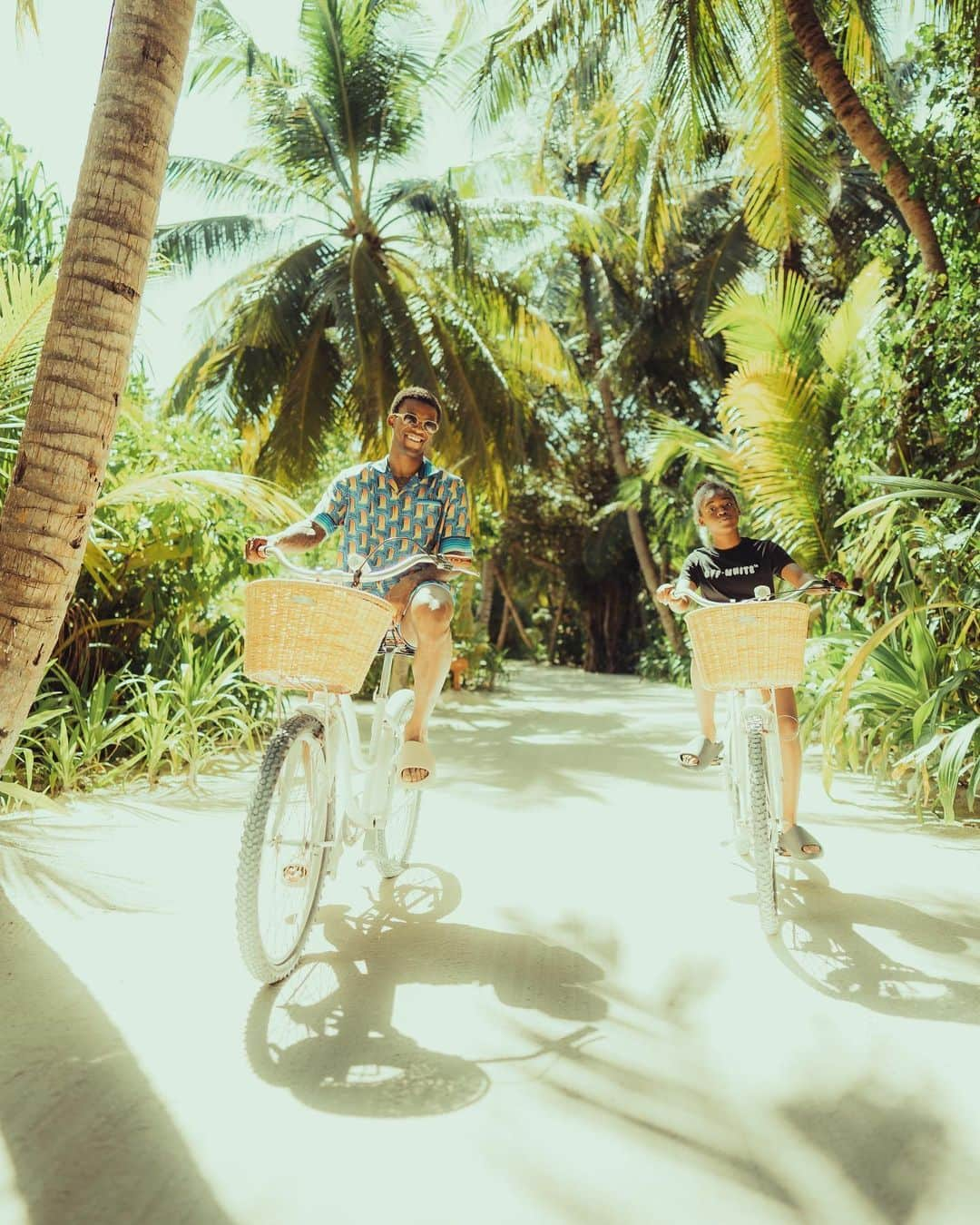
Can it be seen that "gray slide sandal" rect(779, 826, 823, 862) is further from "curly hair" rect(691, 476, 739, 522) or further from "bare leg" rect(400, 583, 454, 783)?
"bare leg" rect(400, 583, 454, 783)

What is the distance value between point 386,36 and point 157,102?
1133 cm

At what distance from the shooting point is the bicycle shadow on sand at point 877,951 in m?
3.07

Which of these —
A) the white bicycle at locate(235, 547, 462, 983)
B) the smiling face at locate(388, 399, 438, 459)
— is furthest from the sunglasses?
the white bicycle at locate(235, 547, 462, 983)

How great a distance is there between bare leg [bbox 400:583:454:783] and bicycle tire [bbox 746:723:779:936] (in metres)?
1.22

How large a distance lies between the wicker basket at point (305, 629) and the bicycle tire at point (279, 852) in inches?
7.3

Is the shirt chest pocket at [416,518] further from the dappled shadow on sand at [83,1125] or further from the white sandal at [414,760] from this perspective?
the dappled shadow on sand at [83,1125]

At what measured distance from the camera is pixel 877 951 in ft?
11.5

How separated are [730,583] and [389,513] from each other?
1648 mm

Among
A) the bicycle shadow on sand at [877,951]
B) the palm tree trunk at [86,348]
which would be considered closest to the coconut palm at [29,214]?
the palm tree trunk at [86,348]

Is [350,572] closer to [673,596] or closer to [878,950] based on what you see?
[673,596]

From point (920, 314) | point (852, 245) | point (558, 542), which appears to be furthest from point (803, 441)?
point (558, 542)

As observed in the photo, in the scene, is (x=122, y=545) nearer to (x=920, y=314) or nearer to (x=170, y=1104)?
(x=170, y=1104)

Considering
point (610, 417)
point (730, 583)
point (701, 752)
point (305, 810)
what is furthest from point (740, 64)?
point (610, 417)

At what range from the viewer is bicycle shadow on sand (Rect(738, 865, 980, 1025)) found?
3.07m
